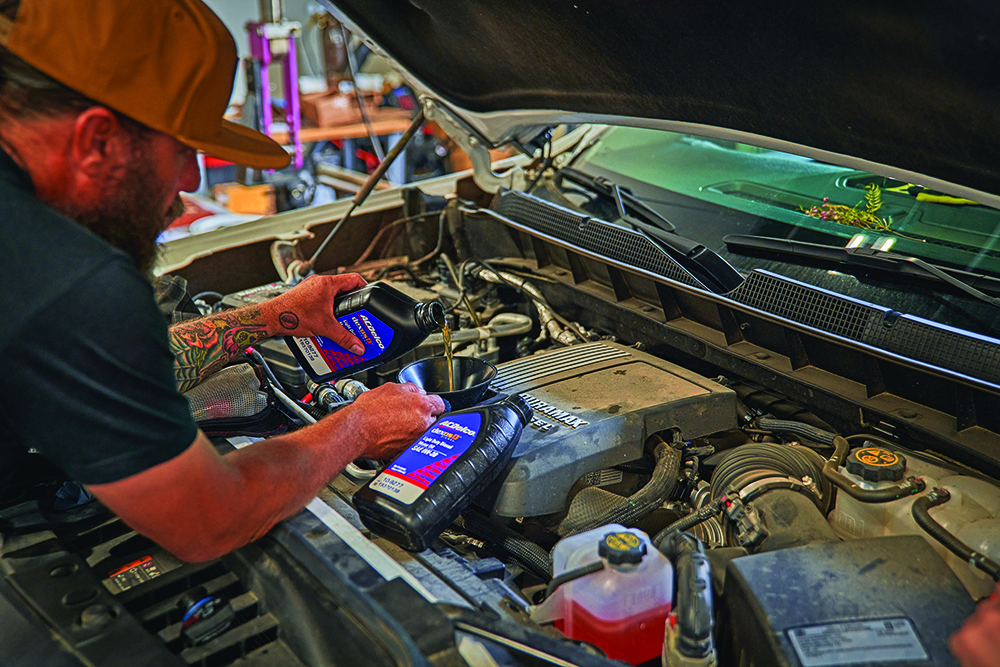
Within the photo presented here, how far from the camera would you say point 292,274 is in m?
2.43

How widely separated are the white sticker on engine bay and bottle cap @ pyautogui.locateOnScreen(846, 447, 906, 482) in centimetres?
31

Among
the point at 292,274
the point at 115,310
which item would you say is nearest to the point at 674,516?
the point at 115,310

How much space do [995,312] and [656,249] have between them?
0.68 metres

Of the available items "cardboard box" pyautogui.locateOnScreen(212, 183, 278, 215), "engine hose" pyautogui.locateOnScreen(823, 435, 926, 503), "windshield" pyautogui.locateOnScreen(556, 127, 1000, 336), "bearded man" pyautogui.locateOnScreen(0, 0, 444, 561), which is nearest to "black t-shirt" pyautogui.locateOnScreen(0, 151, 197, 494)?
"bearded man" pyautogui.locateOnScreen(0, 0, 444, 561)

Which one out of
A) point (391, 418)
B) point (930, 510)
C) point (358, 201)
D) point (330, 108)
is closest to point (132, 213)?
point (391, 418)

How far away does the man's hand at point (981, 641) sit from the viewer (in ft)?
2.82

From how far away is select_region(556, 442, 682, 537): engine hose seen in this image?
1448mm

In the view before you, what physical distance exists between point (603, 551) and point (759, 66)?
2.66 feet

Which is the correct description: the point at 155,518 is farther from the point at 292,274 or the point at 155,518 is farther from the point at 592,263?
the point at 292,274

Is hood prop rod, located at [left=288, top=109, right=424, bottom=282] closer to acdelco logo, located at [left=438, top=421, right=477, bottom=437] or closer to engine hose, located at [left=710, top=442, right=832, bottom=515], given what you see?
acdelco logo, located at [left=438, top=421, right=477, bottom=437]

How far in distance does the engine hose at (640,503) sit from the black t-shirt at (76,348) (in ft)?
2.30

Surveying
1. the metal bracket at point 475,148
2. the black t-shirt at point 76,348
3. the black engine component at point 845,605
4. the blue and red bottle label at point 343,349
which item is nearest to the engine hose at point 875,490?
the black engine component at point 845,605

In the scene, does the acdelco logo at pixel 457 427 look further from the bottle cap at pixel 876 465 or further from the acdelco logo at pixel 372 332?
the bottle cap at pixel 876 465

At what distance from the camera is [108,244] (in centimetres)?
105
